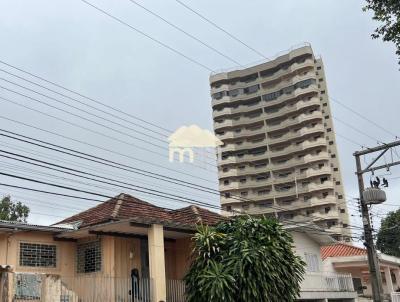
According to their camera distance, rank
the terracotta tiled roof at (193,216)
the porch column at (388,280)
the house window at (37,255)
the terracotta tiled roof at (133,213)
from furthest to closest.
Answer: the porch column at (388,280) → the terracotta tiled roof at (193,216) → the terracotta tiled roof at (133,213) → the house window at (37,255)

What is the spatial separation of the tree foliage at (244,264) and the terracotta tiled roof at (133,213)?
180cm

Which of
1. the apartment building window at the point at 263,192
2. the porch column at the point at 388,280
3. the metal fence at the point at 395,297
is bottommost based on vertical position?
the metal fence at the point at 395,297

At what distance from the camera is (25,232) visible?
17656 mm

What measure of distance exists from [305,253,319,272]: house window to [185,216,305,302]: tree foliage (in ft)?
23.5

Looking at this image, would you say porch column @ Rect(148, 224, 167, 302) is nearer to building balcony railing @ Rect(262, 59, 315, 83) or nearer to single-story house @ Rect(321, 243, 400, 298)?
single-story house @ Rect(321, 243, 400, 298)

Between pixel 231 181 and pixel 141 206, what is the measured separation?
212 feet

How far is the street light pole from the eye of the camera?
19.6 m

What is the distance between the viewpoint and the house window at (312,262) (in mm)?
25234

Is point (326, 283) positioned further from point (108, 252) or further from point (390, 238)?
point (390, 238)

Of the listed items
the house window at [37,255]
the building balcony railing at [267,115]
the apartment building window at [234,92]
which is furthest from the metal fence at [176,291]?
the apartment building window at [234,92]

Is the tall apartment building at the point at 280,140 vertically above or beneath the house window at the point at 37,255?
above

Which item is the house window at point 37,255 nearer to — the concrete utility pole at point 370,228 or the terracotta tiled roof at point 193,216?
the terracotta tiled roof at point 193,216

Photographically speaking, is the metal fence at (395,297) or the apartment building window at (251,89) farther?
the apartment building window at (251,89)

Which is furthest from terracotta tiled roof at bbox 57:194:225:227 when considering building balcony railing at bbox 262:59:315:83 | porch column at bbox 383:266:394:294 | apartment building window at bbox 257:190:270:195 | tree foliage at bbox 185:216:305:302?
building balcony railing at bbox 262:59:315:83
